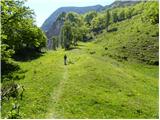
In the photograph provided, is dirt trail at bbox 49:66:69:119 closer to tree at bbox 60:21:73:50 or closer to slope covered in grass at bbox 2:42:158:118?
slope covered in grass at bbox 2:42:158:118

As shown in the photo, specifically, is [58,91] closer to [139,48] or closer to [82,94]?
[82,94]

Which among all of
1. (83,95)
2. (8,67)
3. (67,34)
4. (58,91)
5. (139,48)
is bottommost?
(139,48)

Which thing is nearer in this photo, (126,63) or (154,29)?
(126,63)

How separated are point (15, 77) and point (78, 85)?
444 inches

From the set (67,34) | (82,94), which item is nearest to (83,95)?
(82,94)

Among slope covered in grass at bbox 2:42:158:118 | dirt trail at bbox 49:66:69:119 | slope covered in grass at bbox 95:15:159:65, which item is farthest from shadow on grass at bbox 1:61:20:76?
slope covered in grass at bbox 95:15:159:65

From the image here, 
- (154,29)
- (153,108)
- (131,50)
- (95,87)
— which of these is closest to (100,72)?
(95,87)

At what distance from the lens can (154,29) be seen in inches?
5531

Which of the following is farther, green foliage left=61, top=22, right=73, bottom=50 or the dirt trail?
green foliage left=61, top=22, right=73, bottom=50

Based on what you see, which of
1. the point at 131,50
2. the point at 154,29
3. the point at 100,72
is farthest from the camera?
the point at 154,29

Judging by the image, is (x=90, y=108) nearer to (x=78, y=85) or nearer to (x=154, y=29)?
(x=78, y=85)

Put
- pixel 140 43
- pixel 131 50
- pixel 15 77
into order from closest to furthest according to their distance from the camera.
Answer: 1. pixel 15 77
2. pixel 131 50
3. pixel 140 43

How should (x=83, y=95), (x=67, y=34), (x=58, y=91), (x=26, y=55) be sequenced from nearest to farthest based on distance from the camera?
(x=83, y=95)
(x=58, y=91)
(x=26, y=55)
(x=67, y=34)

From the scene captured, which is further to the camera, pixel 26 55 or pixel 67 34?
pixel 67 34
